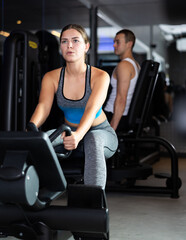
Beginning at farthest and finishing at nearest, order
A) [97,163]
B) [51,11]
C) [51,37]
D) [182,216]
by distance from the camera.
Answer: [51,11] → [51,37] → [182,216] → [97,163]

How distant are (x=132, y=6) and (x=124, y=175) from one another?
5.00 m

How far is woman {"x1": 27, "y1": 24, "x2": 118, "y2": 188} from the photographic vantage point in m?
2.00

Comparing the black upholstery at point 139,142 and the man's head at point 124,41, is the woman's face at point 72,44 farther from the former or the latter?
the man's head at point 124,41

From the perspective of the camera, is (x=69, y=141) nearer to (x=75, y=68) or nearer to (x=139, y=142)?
(x=75, y=68)

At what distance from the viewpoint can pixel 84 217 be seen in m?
1.69

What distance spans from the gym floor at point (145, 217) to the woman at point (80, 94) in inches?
18.3

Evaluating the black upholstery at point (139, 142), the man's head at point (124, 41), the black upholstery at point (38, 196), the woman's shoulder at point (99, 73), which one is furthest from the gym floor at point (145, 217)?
the man's head at point (124, 41)

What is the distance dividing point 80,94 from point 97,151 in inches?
14.1

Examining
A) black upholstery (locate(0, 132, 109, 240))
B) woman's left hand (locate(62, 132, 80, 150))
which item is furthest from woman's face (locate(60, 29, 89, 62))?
black upholstery (locate(0, 132, 109, 240))

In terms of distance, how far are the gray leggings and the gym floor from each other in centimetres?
31

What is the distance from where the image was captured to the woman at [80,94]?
2.00 m

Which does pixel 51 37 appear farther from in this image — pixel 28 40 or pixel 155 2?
pixel 155 2

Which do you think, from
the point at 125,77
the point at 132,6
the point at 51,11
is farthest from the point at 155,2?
the point at 125,77

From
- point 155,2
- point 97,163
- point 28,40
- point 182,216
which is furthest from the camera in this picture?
point 155,2
